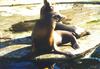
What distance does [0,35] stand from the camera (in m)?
10.2

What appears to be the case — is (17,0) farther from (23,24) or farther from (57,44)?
(57,44)

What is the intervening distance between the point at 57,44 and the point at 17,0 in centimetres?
589

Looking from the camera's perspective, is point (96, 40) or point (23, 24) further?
point (23, 24)

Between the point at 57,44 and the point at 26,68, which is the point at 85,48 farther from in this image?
the point at 26,68

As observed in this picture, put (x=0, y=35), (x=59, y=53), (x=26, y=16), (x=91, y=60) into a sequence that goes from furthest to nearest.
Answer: (x=26, y=16), (x=0, y=35), (x=91, y=60), (x=59, y=53)

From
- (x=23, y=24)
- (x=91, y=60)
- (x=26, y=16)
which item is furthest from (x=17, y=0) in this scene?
(x=91, y=60)

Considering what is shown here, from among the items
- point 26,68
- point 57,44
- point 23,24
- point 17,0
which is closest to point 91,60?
point 57,44

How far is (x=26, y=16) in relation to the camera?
1235 cm

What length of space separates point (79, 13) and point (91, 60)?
3.50 m

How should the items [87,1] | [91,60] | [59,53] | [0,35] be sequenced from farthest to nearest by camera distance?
[87,1], [0,35], [91,60], [59,53]

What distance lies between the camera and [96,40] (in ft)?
31.7

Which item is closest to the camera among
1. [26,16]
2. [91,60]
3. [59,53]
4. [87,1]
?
[59,53]

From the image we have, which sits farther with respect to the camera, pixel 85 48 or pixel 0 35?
pixel 0 35

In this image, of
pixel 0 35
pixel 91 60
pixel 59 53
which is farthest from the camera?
pixel 0 35
